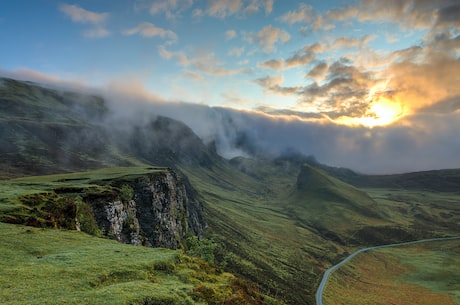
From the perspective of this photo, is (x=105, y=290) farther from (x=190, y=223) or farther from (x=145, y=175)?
(x=190, y=223)

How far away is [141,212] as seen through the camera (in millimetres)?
99562

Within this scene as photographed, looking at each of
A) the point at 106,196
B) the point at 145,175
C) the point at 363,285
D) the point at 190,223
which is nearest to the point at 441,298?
the point at 363,285

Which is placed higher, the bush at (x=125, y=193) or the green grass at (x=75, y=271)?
the green grass at (x=75, y=271)

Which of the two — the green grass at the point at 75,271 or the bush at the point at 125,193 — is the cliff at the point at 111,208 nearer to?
the bush at the point at 125,193

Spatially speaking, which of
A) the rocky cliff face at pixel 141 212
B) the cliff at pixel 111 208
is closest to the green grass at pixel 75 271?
the cliff at pixel 111 208

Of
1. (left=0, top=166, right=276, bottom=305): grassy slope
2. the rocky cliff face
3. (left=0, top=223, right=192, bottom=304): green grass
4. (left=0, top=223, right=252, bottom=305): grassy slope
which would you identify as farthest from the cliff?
(left=0, top=223, right=192, bottom=304): green grass

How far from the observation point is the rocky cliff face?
71.1 meters

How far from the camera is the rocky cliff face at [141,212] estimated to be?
233ft

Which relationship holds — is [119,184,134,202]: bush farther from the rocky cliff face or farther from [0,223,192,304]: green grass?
[0,223,192,304]: green grass

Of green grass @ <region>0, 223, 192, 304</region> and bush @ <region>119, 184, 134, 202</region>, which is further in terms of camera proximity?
bush @ <region>119, 184, 134, 202</region>

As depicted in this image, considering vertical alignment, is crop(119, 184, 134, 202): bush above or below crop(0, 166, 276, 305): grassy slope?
below

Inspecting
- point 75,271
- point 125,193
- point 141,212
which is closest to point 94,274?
point 75,271

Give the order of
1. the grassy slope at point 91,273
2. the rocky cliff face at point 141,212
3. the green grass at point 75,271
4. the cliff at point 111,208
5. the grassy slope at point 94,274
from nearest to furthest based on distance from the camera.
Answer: the green grass at point 75,271 → the grassy slope at point 91,273 → the grassy slope at point 94,274 → the cliff at point 111,208 → the rocky cliff face at point 141,212

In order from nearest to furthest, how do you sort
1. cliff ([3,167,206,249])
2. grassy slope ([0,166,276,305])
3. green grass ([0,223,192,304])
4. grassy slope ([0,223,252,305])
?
green grass ([0,223,192,304]) < grassy slope ([0,223,252,305]) < grassy slope ([0,166,276,305]) < cliff ([3,167,206,249])
